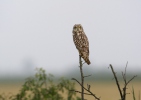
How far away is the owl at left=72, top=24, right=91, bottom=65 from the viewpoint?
4.07 meters

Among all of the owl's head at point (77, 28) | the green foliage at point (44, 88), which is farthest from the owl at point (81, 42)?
the green foliage at point (44, 88)

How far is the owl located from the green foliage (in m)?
3.09

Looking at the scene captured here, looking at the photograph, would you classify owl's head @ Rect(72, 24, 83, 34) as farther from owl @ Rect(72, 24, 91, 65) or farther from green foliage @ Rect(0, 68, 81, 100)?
green foliage @ Rect(0, 68, 81, 100)

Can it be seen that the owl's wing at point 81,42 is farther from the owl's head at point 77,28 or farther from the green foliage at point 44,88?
the green foliage at point 44,88

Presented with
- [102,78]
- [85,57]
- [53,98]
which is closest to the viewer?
[85,57]

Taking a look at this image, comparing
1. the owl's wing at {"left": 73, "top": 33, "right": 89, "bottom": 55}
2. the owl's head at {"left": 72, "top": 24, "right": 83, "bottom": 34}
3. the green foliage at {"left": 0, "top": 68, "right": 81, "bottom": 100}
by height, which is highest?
the owl's head at {"left": 72, "top": 24, "right": 83, "bottom": 34}

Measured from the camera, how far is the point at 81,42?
4.41 metres

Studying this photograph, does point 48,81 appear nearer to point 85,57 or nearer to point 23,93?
point 23,93

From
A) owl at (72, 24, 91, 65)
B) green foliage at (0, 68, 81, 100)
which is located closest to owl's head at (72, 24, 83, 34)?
owl at (72, 24, 91, 65)

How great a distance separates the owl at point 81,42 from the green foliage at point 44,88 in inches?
122

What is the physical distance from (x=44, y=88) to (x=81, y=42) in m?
3.77

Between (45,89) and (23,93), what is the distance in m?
0.51

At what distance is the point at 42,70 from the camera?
320 inches

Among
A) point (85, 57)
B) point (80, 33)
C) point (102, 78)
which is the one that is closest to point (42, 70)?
point (80, 33)
